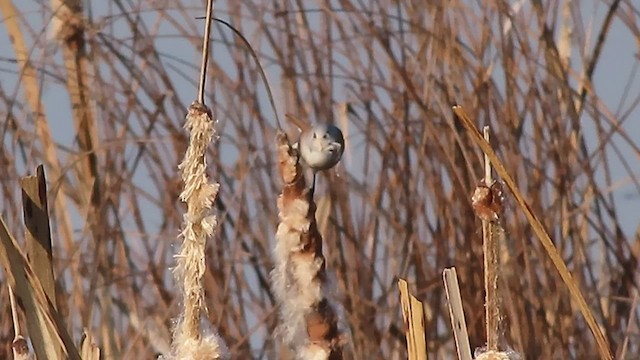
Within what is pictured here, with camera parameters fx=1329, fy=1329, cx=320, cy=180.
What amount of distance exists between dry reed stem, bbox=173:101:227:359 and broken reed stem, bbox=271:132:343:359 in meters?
0.07

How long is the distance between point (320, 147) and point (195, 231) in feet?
0.45

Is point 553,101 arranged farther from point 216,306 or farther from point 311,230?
point 311,230

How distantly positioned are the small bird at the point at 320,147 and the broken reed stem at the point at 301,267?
4cm

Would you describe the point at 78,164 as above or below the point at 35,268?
above

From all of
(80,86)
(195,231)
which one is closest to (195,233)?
(195,231)

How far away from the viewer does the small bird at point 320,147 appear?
61 centimetres

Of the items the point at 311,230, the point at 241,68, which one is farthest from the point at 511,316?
the point at 311,230

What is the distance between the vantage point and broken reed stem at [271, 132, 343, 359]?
1.80 ft

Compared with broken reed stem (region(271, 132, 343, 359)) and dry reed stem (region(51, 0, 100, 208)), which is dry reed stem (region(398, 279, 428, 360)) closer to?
broken reed stem (region(271, 132, 343, 359))

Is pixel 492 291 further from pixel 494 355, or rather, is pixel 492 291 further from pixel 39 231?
pixel 39 231

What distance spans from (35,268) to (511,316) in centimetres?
88

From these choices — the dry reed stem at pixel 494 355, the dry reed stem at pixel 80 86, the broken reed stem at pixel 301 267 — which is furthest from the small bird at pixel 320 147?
the dry reed stem at pixel 80 86

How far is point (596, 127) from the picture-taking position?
1.46 metres

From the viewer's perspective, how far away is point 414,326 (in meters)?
0.55
